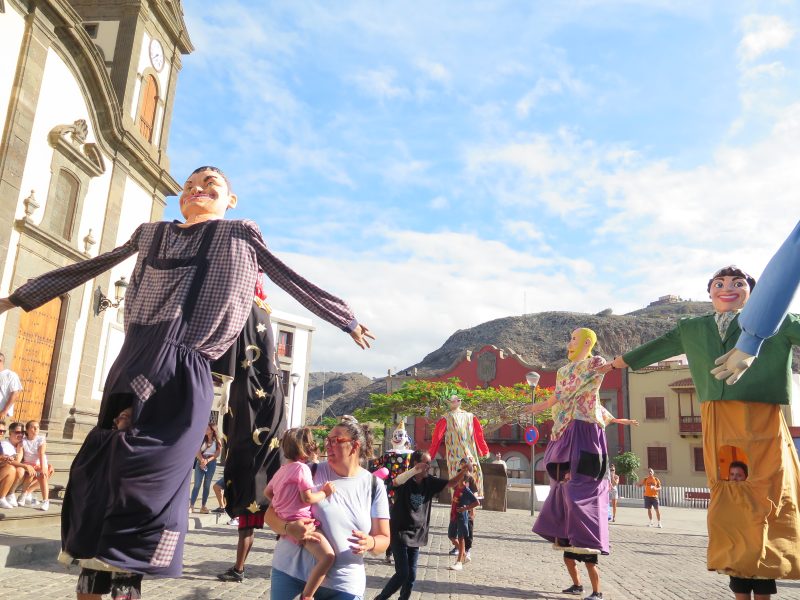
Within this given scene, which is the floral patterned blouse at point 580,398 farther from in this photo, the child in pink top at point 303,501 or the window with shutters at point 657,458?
the window with shutters at point 657,458

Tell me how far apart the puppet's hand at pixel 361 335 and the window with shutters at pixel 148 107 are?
16.3 meters

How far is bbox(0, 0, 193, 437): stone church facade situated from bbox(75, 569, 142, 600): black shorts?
11.2 meters

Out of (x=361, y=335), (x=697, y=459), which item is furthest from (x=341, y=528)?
(x=697, y=459)

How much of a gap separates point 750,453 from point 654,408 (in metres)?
43.8

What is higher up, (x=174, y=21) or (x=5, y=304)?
(x=174, y=21)

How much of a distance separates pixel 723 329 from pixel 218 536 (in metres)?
6.87

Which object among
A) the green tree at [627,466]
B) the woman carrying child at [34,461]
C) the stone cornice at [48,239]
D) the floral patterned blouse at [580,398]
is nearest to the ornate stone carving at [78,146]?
the stone cornice at [48,239]

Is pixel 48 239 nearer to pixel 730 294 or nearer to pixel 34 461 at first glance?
pixel 34 461

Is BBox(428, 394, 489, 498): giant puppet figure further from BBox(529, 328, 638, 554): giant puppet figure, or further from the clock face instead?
the clock face

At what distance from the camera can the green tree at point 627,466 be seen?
4119cm

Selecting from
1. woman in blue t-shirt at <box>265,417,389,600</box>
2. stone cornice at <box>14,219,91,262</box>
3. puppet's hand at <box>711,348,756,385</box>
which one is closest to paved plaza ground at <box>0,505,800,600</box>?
woman in blue t-shirt at <box>265,417,389,600</box>

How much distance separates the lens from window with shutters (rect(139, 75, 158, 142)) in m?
17.6

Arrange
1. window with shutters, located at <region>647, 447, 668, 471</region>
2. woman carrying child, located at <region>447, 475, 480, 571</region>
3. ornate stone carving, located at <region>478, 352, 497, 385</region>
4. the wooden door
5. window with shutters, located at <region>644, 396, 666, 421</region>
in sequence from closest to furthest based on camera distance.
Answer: woman carrying child, located at <region>447, 475, 480, 571</region> < the wooden door < window with shutters, located at <region>647, 447, 668, 471</region> < window with shutters, located at <region>644, 396, 666, 421</region> < ornate stone carving, located at <region>478, 352, 497, 385</region>

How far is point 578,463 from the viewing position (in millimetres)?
6223
